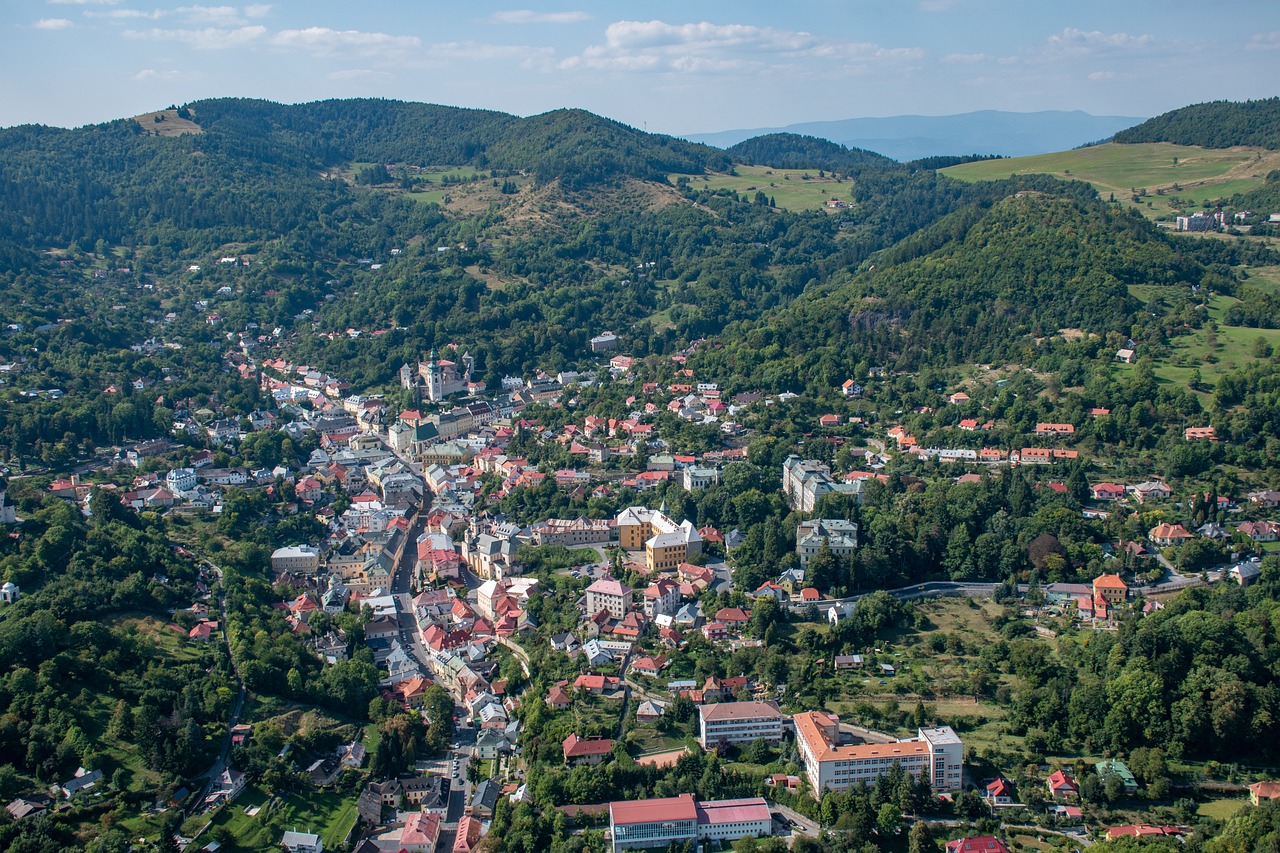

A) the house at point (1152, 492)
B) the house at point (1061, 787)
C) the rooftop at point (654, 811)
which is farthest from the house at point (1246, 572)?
the rooftop at point (654, 811)

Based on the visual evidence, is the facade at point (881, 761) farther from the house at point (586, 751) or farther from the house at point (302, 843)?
the house at point (302, 843)

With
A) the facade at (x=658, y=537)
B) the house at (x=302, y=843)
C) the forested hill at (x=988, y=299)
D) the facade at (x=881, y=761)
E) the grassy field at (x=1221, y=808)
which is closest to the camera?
the grassy field at (x=1221, y=808)

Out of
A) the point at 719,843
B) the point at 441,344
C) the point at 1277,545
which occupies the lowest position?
the point at 719,843

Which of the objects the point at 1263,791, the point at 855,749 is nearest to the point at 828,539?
the point at 855,749

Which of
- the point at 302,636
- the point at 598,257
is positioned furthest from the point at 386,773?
the point at 598,257

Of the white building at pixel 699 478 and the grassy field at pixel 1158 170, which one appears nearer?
the white building at pixel 699 478

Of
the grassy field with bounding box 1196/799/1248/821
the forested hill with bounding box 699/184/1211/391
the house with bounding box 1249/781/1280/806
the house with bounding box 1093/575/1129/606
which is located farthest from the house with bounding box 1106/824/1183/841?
the forested hill with bounding box 699/184/1211/391

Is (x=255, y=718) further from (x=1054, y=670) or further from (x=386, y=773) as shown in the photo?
(x=1054, y=670)
